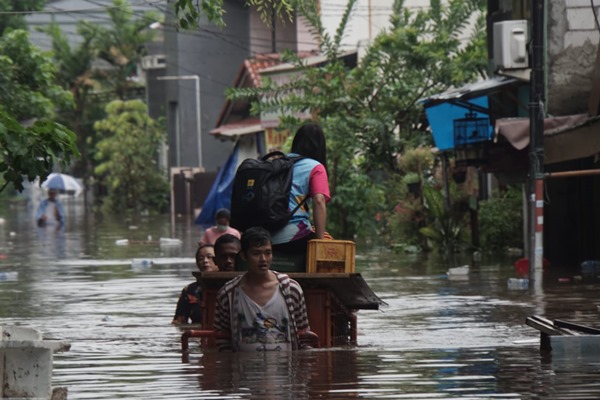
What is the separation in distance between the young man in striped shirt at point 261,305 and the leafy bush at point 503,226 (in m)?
18.7

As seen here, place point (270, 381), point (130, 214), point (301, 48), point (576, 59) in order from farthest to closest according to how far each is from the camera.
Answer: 1. point (130, 214)
2. point (301, 48)
3. point (576, 59)
4. point (270, 381)

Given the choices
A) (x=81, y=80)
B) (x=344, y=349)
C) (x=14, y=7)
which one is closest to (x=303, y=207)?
(x=344, y=349)

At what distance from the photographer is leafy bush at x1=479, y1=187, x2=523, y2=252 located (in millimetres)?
29719

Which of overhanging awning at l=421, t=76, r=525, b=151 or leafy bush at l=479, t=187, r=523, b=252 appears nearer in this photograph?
overhanging awning at l=421, t=76, r=525, b=151

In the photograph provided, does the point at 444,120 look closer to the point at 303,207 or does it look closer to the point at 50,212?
the point at 303,207

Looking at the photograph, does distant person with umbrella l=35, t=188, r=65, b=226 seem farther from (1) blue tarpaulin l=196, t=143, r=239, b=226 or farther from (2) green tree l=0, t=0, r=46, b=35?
(2) green tree l=0, t=0, r=46, b=35

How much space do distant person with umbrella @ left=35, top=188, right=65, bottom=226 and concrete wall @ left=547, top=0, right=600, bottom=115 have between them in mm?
23342

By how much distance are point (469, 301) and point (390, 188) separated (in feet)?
54.4

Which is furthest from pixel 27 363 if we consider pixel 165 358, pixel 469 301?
pixel 469 301

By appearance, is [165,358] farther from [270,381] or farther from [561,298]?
[561,298]

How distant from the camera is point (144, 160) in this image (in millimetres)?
70250

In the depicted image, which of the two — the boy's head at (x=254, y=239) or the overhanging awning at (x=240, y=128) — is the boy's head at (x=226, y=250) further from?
the overhanging awning at (x=240, y=128)

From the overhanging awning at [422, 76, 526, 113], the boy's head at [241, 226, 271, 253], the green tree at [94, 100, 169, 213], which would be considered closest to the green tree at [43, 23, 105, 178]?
the green tree at [94, 100, 169, 213]

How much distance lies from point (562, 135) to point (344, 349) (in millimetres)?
10197
